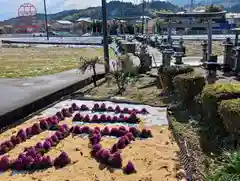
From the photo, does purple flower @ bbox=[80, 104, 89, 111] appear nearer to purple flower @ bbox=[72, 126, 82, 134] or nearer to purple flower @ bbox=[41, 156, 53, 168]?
purple flower @ bbox=[72, 126, 82, 134]

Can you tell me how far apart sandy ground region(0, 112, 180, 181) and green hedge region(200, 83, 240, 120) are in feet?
3.08

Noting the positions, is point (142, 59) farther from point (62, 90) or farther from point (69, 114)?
point (69, 114)

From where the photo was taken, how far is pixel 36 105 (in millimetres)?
10555

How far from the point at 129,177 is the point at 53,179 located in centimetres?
117

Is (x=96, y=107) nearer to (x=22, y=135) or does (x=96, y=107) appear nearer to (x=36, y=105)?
(x=36, y=105)

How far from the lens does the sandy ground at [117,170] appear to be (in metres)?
5.55

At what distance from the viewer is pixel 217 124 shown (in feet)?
22.1

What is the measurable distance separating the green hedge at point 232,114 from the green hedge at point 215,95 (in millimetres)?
695

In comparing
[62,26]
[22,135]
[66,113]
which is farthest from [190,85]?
[62,26]

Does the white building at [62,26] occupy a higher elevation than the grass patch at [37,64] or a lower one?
higher

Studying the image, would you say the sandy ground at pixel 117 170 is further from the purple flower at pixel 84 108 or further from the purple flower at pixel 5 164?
the purple flower at pixel 84 108

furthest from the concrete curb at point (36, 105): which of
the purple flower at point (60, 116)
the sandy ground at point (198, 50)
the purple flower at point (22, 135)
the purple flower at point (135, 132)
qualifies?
the sandy ground at point (198, 50)

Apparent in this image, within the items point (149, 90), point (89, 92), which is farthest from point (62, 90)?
point (149, 90)

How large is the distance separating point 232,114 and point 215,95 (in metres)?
1.11
